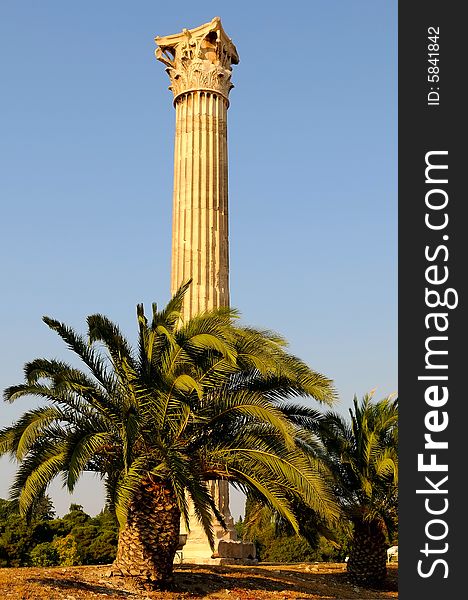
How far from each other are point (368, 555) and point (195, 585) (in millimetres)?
5947

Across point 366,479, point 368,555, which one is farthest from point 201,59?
point 368,555

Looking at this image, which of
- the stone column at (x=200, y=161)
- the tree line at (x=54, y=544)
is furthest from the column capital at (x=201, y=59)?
the tree line at (x=54, y=544)

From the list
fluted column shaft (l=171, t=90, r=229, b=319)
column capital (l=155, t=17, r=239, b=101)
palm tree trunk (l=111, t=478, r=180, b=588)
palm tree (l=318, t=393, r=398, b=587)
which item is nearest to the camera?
palm tree trunk (l=111, t=478, r=180, b=588)

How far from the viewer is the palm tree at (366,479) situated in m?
20.1

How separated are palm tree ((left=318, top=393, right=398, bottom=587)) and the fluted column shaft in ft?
15.7

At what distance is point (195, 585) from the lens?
16281mm

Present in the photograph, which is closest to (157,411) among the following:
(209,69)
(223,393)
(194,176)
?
(223,393)

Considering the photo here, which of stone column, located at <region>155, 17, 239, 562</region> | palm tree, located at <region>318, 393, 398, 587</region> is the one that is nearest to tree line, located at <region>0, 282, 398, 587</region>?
palm tree, located at <region>318, 393, 398, 587</region>

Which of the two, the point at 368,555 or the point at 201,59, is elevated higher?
the point at 201,59

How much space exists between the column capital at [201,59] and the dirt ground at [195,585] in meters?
12.7

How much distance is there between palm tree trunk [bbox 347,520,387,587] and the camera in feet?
68.0

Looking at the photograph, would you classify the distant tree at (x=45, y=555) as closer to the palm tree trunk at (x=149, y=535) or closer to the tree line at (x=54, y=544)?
the tree line at (x=54, y=544)

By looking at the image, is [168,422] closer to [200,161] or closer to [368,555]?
[368,555]

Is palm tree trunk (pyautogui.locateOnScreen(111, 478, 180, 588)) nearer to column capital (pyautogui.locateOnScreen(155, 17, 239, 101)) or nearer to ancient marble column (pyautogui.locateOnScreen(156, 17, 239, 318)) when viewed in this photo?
ancient marble column (pyautogui.locateOnScreen(156, 17, 239, 318))
